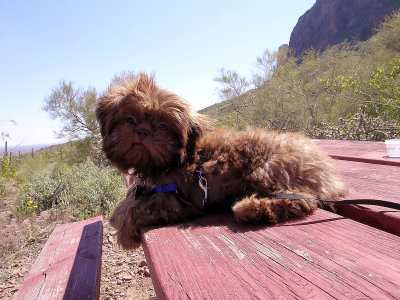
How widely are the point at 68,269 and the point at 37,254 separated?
8.77 ft

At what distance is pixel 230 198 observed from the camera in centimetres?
204

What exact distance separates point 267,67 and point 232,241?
1646 cm

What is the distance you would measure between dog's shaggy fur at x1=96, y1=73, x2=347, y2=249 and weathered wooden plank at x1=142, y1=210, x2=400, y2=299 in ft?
1.62

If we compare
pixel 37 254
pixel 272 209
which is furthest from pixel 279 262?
pixel 37 254

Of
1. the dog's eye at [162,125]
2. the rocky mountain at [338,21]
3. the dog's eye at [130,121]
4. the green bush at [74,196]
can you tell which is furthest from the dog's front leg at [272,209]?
the rocky mountain at [338,21]

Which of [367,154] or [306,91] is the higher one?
[306,91]

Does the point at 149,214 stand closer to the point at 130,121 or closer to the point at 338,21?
the point at 130,121

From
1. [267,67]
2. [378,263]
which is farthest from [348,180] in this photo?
[267,67]

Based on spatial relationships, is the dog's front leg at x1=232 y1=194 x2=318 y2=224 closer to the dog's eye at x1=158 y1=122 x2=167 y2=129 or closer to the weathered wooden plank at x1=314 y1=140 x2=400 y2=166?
the dog's eye at x1=158 y1=122 x2=167 y2=129

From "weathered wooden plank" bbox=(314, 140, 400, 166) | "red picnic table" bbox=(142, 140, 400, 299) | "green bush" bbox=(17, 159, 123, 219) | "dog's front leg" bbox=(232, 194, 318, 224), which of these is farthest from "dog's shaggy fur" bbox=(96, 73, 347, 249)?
"green bush" bbox=(17, 159, 123, 219)

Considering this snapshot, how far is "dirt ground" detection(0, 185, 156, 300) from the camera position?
3.54 meters

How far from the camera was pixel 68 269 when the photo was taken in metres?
2.33

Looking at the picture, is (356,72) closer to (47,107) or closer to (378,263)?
(378,263)

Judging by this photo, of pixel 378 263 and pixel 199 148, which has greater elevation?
pixel 199 148
